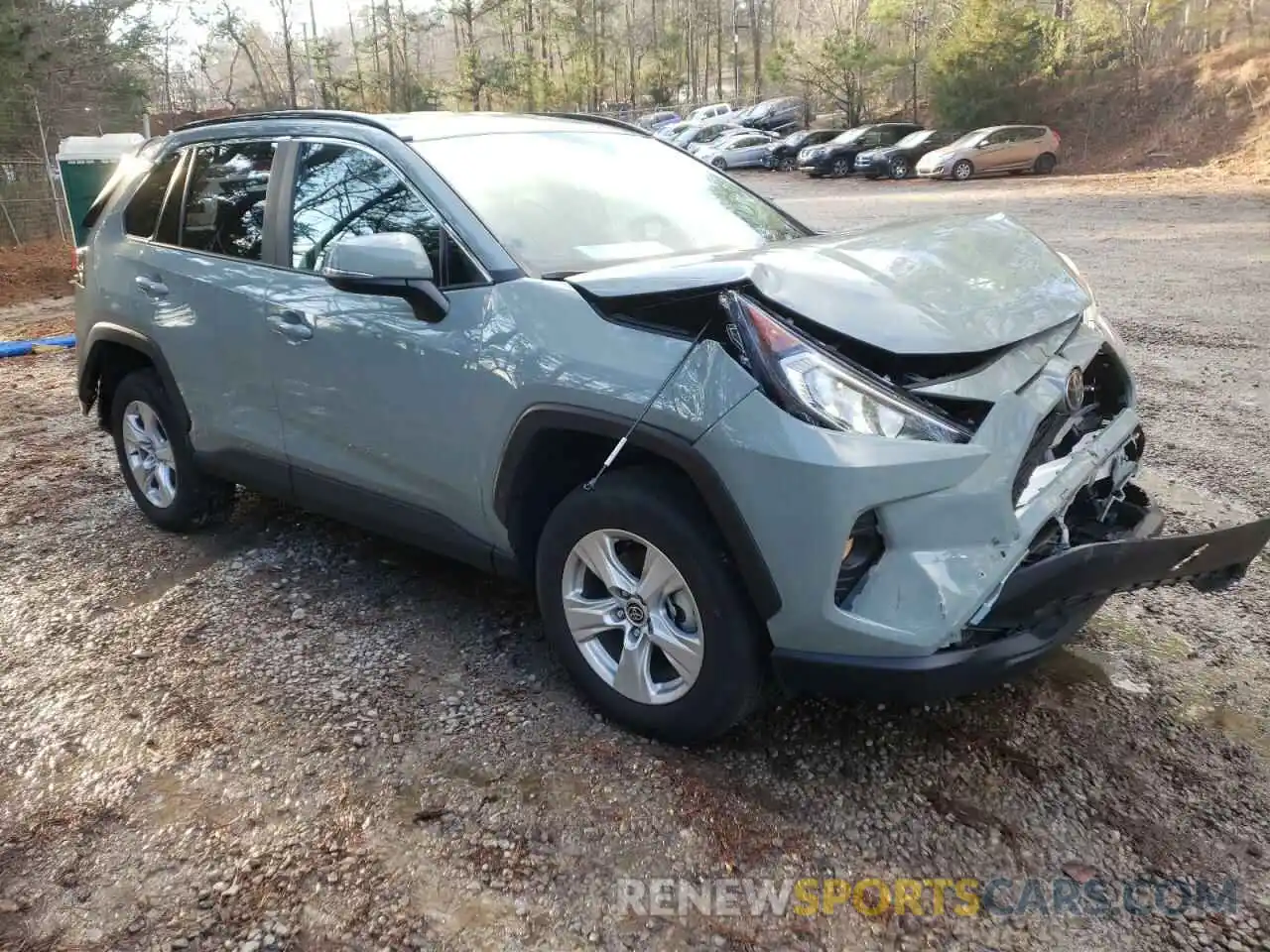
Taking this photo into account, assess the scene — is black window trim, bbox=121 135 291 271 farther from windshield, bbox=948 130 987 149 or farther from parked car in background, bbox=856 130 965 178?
parked car in background, bbox=856 130 965 178

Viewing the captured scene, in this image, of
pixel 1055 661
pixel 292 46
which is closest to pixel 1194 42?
pixel 1055 661

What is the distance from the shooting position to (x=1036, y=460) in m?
2.56

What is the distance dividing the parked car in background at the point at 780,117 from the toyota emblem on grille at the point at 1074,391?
46444 millimetres

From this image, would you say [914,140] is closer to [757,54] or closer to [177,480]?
[177,480]

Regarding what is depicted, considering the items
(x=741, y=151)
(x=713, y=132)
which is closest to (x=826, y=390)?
(x=741, y=151)

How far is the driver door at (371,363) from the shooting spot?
121 inches

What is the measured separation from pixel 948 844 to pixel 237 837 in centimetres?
182

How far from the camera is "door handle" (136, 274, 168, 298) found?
4.18 metres

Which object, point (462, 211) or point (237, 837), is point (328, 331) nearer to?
point (462, 211)

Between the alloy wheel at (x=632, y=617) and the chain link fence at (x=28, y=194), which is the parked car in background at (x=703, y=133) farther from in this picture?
the alloy wheel at (x=632, y=617)

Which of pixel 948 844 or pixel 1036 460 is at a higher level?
pixel 1036 460

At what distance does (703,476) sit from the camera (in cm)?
243

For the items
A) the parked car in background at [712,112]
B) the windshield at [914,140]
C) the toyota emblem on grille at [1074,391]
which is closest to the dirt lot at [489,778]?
the toyota emblem on grille at [1074,391]

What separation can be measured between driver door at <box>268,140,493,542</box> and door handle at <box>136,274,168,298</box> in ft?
2.76
